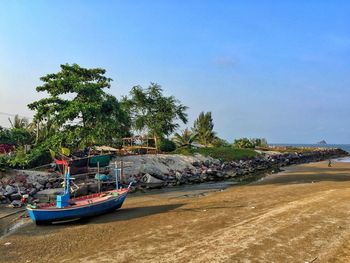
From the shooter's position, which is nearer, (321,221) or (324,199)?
(321,221)

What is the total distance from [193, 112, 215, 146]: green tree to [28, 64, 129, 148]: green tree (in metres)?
34.3

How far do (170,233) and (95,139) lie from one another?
21920mm

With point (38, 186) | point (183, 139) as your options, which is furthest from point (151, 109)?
point (38, 186)

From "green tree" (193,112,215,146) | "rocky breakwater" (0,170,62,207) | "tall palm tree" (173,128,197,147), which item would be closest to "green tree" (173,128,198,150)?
"tall palm tree" (173,128,197,147)

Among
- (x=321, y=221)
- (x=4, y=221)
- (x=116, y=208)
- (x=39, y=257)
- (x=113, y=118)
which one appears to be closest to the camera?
(x=39, y=257)

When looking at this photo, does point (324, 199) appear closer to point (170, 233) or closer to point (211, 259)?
point (170, 233)

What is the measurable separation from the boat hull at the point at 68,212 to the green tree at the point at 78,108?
16.0 meters

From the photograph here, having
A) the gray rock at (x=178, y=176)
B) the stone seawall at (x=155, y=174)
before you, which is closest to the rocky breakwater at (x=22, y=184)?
the stone seawall at (x=155, y=174)

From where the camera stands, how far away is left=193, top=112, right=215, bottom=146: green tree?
2778 inches

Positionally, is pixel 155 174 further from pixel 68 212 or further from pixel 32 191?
pixel 68 212

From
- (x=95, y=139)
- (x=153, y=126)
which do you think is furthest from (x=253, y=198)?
(x=153, y=126)

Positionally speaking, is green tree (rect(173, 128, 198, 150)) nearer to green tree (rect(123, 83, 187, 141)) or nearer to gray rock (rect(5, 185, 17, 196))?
green tree (rect(123, 83, 187, 141))

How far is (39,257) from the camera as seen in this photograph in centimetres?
1330

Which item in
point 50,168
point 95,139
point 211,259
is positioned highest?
point 95,139
